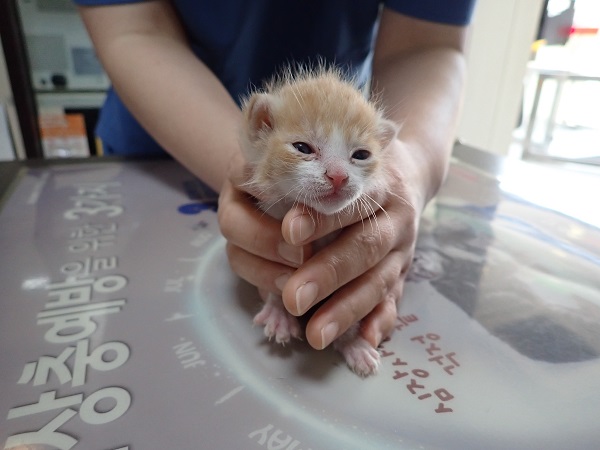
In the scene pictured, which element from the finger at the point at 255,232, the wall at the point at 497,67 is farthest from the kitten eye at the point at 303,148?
the wall at the point at 497,67

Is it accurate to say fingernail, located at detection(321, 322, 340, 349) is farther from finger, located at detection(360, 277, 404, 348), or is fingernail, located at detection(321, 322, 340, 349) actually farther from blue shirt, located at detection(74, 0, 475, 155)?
blue shirt, located at detection(74, 0, 475, 155)

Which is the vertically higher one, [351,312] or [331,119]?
[331,119]

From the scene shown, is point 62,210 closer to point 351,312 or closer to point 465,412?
point 351,312

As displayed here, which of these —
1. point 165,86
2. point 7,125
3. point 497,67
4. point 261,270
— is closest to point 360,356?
point 261,270

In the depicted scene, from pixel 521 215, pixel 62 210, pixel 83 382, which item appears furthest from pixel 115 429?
pixel 521 215

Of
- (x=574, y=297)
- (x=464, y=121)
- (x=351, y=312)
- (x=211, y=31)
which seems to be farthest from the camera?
(x=464, y=121)

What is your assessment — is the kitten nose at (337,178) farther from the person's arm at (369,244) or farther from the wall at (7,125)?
the wall at (7,125)

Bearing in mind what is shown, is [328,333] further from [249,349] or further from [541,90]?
[541,90]
